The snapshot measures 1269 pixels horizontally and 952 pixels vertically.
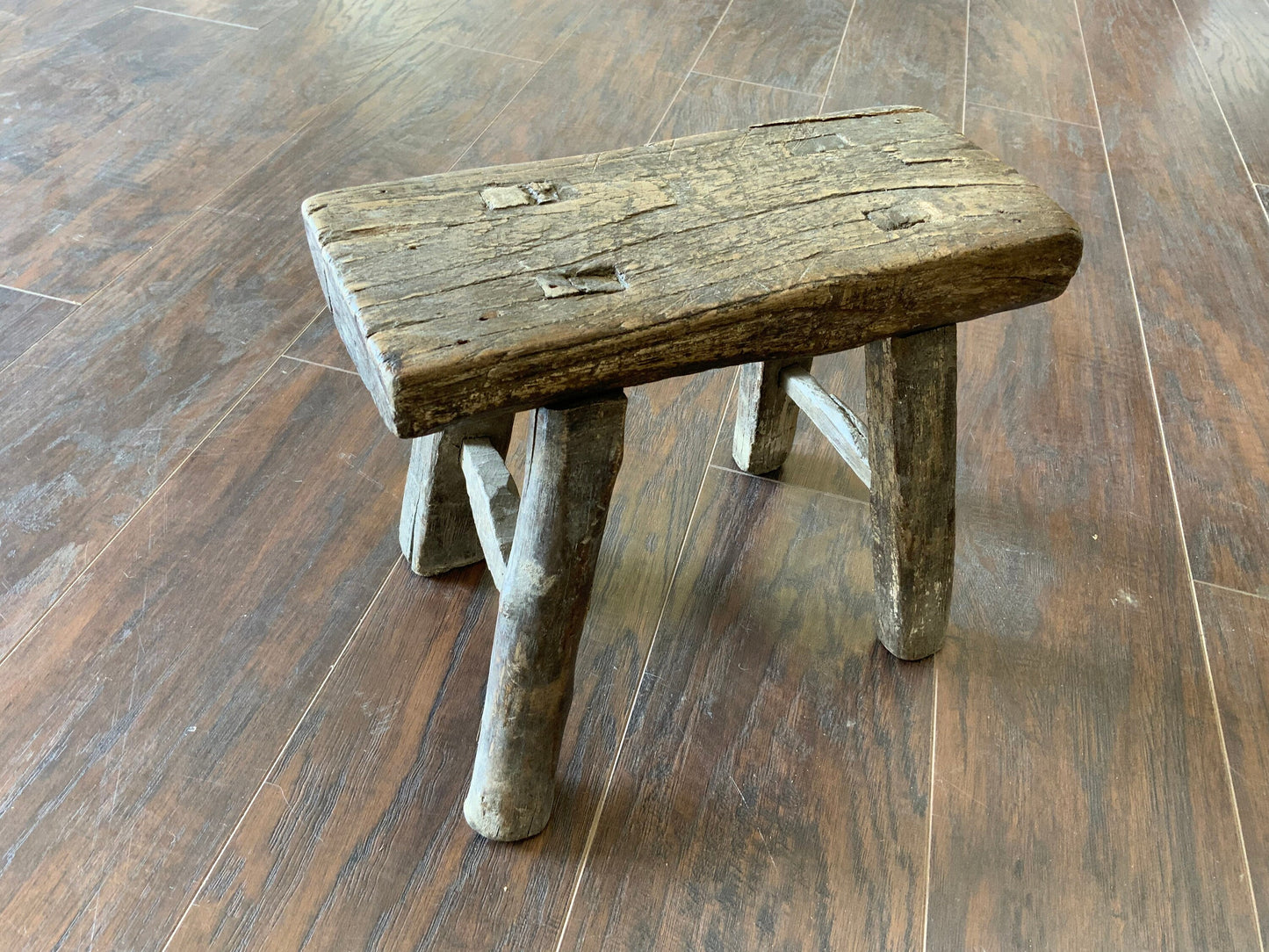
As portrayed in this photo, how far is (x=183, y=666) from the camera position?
1029mm

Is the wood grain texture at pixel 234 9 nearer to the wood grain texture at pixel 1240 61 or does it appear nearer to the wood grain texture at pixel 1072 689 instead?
the wood grain texture at pixel 1072 689

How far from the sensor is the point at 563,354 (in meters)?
0.69

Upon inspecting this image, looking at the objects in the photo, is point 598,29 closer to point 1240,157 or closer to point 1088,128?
point 1088,128

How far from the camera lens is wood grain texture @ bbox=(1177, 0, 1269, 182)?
2180 mm

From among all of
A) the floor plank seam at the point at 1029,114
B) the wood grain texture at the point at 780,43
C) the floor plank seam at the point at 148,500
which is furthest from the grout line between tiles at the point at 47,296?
the floor plank seam at the point at 1029,114

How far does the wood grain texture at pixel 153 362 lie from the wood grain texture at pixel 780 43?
26.6 inches

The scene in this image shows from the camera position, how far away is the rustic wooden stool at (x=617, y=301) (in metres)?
0.70

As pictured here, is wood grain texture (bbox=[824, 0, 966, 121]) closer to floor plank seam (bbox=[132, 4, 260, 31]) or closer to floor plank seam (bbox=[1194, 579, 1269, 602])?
floor plank seam (bbox=[1194, 579, 1269, 602])

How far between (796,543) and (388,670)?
483 millimetres

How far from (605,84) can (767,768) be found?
61.8 inches

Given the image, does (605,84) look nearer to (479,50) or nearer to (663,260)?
(479,50)

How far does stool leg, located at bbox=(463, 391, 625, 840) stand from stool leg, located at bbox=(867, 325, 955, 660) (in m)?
0.28

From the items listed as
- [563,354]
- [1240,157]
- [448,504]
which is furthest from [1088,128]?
[563,354]

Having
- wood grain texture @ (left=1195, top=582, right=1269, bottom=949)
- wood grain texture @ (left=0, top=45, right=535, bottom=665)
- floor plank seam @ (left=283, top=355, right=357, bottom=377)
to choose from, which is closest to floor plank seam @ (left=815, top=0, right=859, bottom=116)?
wood grain texture @ (left=0, top=45, right=535, bottom=665)
